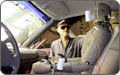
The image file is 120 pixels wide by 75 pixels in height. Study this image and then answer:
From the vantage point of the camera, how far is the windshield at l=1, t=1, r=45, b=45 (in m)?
1.99

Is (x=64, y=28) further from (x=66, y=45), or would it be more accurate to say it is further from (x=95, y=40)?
(x=95, y=40)

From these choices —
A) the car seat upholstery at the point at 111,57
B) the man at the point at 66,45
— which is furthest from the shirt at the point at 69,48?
the car seat upholstery at the point at 111,57

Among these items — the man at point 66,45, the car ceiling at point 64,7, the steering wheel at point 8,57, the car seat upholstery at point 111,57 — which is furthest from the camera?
the car ceiling at point 64,7

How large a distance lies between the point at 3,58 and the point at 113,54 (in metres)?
0.91

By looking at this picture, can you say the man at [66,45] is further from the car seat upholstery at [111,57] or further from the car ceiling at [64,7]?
the car seat upholstery at [111,57]

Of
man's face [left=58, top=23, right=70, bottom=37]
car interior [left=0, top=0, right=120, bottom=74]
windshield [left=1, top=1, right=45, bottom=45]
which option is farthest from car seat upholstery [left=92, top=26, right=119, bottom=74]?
windshield [left=1, top=1, right=45, bottom=45]

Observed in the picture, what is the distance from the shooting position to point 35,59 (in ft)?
7.67

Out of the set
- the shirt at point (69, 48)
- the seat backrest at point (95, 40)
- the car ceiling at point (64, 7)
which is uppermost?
the car ceiling at point (64, 7)

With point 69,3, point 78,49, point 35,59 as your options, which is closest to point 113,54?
point 78,49

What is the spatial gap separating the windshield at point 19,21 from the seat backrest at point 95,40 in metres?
1.12

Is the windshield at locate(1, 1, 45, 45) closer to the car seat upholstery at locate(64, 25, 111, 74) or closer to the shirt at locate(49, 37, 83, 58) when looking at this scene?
the shirt at locate(49, 37, 83, 58)

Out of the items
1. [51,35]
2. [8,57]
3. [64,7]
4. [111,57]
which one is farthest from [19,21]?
[111,57]

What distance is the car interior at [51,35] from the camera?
3.66 ft

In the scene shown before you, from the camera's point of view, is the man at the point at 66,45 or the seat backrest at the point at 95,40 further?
the man at the point at 66,45
